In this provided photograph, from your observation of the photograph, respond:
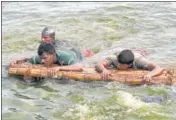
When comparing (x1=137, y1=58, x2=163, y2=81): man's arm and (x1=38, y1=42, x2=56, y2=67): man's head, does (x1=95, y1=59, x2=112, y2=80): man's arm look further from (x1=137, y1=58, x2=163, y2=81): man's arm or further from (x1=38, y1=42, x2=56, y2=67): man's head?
(x1=38, y1=42, x2=56, y2=67): man's head

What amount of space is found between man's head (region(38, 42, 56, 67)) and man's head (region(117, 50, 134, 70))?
4.51 ft

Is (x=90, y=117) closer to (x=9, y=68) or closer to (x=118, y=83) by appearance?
(x=118, y=83)

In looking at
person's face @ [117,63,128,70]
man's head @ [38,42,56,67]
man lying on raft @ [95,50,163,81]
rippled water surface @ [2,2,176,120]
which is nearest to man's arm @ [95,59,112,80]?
man lying on raft @ [95,50,163,81]

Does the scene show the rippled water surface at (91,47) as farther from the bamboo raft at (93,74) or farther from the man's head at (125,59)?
the man's head at (125,59)

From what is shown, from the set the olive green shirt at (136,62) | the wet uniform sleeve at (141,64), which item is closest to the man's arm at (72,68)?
the olive green shirt at (136,62)

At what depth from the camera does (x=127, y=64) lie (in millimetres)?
8281

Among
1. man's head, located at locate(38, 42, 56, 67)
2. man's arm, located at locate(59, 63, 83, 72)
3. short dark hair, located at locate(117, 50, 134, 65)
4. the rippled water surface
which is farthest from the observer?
man's arm, located at locate(59, 63, 83, 72)

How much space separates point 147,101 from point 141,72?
114 centimetres

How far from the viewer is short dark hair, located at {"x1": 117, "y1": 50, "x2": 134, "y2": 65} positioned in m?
7.98

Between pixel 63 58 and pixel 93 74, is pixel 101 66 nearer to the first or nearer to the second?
pixel 93 74

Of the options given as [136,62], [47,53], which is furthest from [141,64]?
[47,53]

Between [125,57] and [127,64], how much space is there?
0.33 m

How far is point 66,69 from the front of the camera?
8.40 meters

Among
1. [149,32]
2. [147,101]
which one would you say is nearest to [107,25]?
[149,32]
